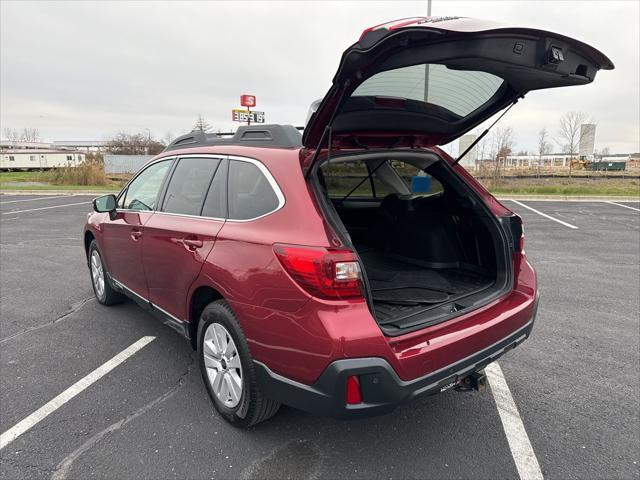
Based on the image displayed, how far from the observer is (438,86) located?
2.49 m

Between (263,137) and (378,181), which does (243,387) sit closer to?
(263,137)

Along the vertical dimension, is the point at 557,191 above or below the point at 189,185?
below

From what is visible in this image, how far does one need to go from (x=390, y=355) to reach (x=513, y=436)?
3.78 feet

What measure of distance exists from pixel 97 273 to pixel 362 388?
150 inches

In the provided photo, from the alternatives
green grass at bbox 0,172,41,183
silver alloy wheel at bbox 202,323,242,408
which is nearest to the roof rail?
silver alloy wheel at bbox 202,323,242,408

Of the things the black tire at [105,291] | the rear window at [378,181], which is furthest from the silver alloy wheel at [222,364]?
the black tire at [105,291]

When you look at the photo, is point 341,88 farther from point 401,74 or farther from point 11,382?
point 11,382

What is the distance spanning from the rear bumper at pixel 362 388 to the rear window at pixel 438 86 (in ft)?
4.53

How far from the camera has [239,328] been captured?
226 centimetres

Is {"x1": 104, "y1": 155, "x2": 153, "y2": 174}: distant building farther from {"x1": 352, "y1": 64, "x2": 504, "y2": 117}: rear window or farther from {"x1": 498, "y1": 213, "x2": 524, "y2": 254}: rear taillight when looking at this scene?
{"x1": 498, "y1": 213, "x2": 524, "y2": 254}: rear taillight

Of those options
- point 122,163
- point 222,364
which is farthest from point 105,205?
point 122,163

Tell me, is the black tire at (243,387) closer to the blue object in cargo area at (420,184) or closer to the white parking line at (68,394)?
the white parking line at (68,394)

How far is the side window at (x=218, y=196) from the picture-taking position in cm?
257

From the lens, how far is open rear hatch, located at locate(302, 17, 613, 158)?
66.7 inches
